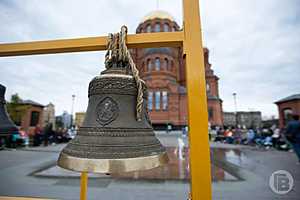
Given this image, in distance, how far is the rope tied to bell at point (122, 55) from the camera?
98 cm

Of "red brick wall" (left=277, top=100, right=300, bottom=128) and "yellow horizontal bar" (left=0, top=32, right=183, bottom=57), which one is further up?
"red brick wall" (left=277, top=100, right=300, bottom=128)

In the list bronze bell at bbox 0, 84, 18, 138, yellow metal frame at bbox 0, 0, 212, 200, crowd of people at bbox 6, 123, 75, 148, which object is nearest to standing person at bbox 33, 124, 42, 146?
crowd of people at bbox 6, 123, 75, 148

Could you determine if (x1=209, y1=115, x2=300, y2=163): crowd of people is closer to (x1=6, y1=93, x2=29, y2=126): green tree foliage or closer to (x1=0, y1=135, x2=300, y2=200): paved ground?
(x1=0, y1=135, x2=300, y2=200): paved ground

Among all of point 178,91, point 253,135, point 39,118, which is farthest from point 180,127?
point 39,118

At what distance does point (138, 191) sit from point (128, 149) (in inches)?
114

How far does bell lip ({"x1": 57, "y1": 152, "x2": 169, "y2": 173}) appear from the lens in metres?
0.77

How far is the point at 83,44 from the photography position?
112 cm

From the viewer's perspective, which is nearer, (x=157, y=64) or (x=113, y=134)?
(x=113, y=134)

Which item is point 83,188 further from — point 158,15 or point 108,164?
point 158,15

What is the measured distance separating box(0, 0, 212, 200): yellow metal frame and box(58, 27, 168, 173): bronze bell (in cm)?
18

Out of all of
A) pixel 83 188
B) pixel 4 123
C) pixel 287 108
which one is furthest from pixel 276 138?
pixel 4 123

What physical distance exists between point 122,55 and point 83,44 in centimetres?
31

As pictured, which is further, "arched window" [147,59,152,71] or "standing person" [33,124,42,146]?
"arched window" [147,59,152,71]

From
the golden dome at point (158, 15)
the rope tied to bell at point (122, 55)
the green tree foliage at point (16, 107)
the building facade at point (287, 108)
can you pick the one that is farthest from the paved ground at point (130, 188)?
the golden dome at point (158, 15)
